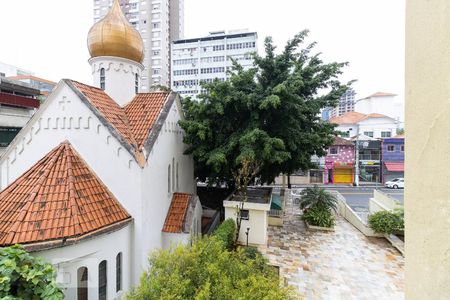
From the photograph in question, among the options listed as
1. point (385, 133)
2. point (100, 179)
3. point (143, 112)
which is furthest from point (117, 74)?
point (385, 133)

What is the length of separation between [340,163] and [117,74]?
31.9m

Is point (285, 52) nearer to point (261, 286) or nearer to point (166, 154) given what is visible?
point (166, 154)

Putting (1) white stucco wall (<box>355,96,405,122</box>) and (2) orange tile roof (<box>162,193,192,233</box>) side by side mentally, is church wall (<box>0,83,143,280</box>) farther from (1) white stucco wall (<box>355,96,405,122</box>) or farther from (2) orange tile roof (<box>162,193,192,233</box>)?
(1) white stucco wall (<box>355,96,405,122</box>)

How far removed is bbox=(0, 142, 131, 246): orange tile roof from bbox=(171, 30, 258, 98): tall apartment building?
161ft

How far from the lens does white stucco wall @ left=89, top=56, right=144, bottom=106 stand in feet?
38.9

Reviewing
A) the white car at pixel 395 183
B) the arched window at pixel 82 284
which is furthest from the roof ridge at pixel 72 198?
the white car at pixel 395 183

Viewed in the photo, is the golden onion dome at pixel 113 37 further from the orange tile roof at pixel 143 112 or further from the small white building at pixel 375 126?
the small white building at pixel 375 126

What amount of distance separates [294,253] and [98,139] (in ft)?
33.0

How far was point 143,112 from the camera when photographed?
1054 centimetres

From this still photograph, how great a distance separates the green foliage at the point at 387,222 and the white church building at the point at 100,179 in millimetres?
9691

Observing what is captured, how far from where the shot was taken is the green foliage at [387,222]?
40.5 feet

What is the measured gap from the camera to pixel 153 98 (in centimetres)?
1127

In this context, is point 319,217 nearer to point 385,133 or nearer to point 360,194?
point 360,194
